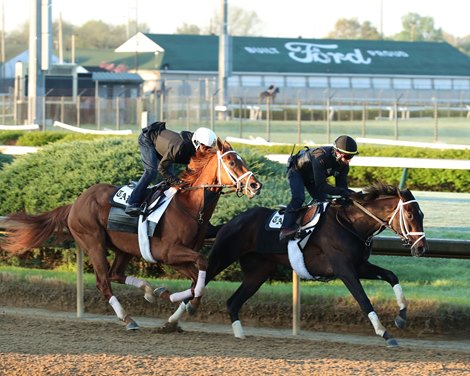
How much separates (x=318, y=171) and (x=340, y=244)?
0.63 meters

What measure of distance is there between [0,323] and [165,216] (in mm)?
1843

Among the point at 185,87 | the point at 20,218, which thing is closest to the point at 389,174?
the point at 20,218

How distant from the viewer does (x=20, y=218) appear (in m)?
10.3

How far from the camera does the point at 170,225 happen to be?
919cm

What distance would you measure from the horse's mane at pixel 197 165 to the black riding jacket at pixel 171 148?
0.12 meters

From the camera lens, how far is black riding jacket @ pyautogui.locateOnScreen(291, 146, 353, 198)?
900 cm

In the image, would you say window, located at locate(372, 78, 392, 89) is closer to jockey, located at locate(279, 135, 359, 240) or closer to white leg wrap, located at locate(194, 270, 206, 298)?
jockey, located at locate(279, 135, 359, 240)

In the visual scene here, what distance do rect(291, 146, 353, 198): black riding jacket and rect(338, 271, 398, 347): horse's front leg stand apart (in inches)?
29.4

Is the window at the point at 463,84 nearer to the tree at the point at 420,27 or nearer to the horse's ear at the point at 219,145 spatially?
the horse's ear at the point at 219,145

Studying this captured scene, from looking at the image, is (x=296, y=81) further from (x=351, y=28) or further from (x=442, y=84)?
(x=351, y=28)

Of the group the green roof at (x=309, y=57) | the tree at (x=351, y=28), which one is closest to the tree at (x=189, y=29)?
the tree at (x=351, y=28)

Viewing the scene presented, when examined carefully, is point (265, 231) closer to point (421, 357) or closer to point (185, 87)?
point (421, 357)

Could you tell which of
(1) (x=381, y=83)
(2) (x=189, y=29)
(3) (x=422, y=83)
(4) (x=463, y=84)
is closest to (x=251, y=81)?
(1) (x=381, y=83)

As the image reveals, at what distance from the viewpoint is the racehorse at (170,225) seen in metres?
8.95
